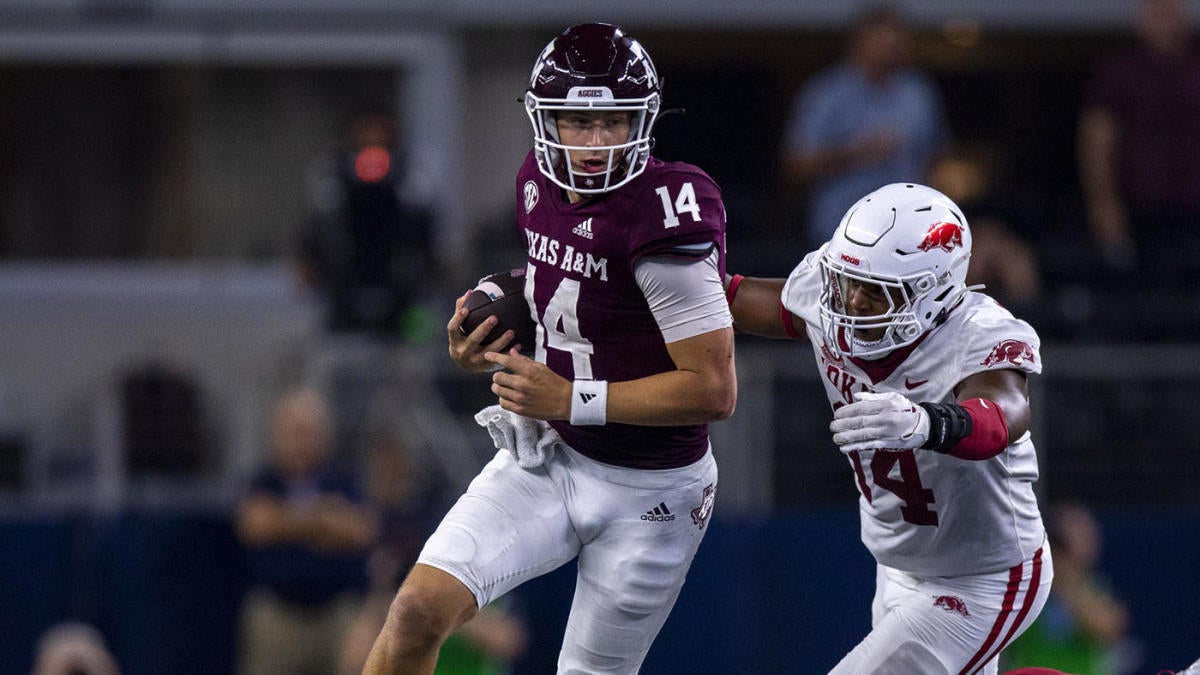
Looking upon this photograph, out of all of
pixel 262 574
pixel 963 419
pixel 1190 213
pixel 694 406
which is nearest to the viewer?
pixel 963 419

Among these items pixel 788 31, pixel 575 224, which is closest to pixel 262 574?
pixel 575 224

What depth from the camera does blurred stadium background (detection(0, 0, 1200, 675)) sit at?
811 cm

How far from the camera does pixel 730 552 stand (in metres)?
8.15

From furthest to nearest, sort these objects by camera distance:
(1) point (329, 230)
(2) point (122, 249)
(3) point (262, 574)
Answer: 1. (2) point (122, 249)
2. (1) point (329, 230)
3. (3) point (262, 574)

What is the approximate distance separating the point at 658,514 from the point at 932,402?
0.78 m

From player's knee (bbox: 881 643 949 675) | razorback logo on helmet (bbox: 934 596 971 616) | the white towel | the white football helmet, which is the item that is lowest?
player's knee (bbox: 881 643 949 675)

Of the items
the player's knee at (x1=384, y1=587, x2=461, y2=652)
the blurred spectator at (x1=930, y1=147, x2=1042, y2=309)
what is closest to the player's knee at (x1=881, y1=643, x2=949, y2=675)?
the player's knee at (x1=384, y1=587, x2=461, y2=652)

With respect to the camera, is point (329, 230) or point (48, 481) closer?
point (329, 230)

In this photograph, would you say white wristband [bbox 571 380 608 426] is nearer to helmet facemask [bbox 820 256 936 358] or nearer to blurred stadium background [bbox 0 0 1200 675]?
helmet facemask [bbox 820 256 936 358]

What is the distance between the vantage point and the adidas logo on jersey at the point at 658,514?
4.60 metres

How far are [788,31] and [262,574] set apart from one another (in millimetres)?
5457

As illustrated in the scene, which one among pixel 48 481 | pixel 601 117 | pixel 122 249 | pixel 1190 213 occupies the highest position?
pixel 601 117

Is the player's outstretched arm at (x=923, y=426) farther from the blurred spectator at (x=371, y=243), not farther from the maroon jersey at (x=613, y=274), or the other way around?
the blurred spectator at (x=371, y=243)

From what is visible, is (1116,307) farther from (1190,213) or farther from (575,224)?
(575,224)
